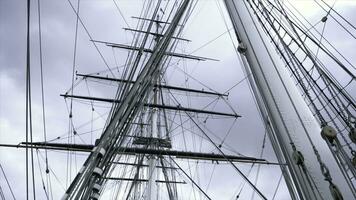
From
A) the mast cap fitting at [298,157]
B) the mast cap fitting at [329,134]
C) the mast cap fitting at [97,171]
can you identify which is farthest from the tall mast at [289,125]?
the mast cap fitting at [97,171]

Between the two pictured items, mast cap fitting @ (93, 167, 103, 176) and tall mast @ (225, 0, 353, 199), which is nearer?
tall mast @ (225, 0, 353, 199)

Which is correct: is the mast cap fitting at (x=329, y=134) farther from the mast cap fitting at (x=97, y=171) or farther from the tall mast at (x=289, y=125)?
the mast cap fitting at (x=97, y=171)

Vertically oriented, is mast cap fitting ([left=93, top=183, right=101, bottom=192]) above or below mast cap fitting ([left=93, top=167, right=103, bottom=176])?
below

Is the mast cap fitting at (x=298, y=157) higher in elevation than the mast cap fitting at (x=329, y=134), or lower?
lower

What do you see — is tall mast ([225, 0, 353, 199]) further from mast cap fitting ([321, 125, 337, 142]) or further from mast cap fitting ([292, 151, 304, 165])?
mast cap fitting ([321, 125, 337, 142])

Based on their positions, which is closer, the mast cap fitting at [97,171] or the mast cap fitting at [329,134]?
the mast cap fitting at [329,134]

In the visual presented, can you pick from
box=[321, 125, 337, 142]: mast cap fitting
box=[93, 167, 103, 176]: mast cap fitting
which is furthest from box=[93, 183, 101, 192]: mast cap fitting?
box=[321, 125, 337, 142]: mast cap fitting

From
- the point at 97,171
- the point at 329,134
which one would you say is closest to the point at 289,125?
the point at 329,134

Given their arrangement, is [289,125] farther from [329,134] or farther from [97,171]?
[97,171]

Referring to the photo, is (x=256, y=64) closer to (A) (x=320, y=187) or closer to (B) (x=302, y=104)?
(B) (x=302, y=104)

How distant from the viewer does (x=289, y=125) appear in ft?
7.71

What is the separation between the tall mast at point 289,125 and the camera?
1.98 metres

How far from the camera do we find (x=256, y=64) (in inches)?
112

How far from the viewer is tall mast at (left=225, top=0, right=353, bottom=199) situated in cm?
198
